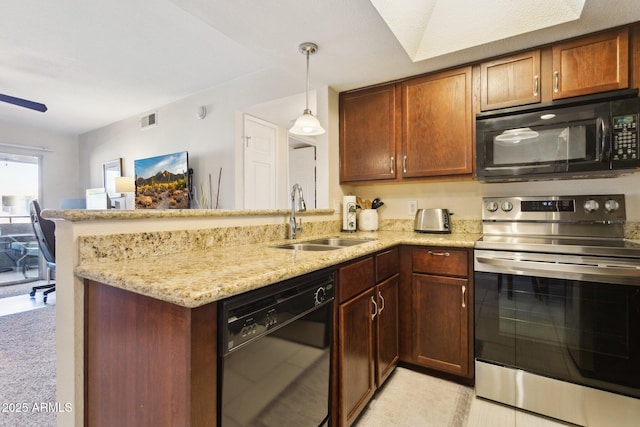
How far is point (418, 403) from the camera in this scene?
169cm

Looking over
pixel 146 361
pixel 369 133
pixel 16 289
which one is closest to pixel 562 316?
pixel 369 133

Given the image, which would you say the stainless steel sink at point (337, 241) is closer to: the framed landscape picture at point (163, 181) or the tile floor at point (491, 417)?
the tile floor at point (491, 417)

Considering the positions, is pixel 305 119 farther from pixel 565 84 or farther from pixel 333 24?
pixel 565 84

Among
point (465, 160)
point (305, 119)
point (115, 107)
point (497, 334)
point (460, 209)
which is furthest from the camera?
point (115, 107)

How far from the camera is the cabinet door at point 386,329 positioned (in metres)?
1.68

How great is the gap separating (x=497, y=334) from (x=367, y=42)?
5.96 ft

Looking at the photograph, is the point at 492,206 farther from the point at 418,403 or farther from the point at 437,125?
the point at 418,403

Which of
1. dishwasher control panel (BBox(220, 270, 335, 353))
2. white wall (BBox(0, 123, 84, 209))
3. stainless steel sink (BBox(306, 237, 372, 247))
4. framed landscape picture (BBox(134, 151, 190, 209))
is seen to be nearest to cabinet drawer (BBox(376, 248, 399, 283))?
stainless steel sink (BBox(306, 237, 372, 247))

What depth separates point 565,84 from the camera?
178cm

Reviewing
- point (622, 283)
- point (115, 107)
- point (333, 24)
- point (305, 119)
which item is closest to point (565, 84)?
point (622, 283)

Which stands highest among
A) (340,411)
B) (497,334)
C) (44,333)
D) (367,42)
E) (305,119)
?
(367,42)

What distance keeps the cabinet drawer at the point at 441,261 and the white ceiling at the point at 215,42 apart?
1.25 meters

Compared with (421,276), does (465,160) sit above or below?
above

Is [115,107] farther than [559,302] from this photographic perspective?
Yes
